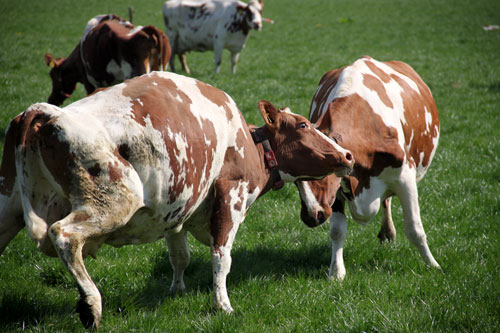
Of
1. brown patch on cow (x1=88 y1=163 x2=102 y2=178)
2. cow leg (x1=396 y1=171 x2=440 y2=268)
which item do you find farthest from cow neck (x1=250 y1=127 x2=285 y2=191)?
brown patch on cow (x1=88 y1=163 x2=102 y2=178)

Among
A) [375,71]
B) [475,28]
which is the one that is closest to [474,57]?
[475,28]

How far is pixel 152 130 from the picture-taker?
323 centimetres

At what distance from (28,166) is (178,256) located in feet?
5.97

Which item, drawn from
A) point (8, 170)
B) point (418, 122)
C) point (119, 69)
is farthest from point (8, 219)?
point (119, 69)

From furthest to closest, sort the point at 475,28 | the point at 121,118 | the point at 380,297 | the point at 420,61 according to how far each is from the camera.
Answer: the point at 475,28
the point at 420,61
the point at 380,297
the point at 121,118

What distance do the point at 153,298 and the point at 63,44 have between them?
14955 mm

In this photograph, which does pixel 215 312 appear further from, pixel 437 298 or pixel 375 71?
pixel 375 71

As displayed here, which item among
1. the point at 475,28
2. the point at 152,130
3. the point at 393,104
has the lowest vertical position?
the point at 475,28

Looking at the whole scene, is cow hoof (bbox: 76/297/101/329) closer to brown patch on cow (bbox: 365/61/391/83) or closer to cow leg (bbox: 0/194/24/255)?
cow leg (bbox: 0/194/24/255)

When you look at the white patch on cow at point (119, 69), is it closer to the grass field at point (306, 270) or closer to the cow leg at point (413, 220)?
the grass field at point (306, 270)

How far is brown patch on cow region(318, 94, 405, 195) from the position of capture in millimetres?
4414

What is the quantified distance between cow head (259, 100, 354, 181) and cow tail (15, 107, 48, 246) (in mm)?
1726

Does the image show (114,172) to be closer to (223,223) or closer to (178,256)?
(223,223)

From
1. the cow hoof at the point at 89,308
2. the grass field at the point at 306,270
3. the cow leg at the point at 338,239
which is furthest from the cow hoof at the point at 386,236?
the cow hoof at the point at 89,308
